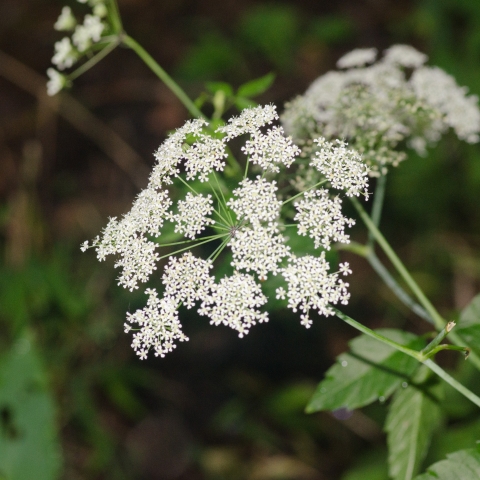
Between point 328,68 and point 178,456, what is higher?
point 328,68

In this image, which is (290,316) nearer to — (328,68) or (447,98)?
(447,98)

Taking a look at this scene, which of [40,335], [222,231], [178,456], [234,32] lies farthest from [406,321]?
[234,32]

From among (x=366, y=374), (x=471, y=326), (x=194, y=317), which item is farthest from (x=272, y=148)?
(x=194, y=317)

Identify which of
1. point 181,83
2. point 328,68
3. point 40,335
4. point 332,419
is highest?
point 181,83

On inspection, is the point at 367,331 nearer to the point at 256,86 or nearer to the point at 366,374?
the point at 366,374

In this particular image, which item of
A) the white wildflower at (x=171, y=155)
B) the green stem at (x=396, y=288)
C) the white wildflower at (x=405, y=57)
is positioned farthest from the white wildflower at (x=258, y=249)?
the white wildflower at (x=405, y=57)

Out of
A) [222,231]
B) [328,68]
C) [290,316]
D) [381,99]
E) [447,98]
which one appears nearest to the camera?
[222,231]

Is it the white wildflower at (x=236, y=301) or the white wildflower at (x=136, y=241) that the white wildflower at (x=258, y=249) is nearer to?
the white wildflower at (x=236, y=301)
